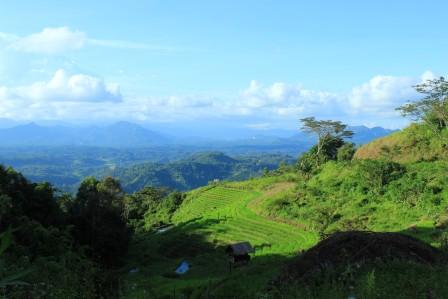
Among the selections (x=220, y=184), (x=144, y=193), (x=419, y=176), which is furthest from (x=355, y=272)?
(x=144, y=193)

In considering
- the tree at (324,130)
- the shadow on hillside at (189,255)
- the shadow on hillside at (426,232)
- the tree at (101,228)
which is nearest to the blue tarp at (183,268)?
the shadow on hillside at (189,255)

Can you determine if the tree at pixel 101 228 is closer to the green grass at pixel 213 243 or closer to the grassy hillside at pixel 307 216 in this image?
the grassy hillside at pixel 307 216

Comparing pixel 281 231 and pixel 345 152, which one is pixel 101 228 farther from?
pixel 345 152

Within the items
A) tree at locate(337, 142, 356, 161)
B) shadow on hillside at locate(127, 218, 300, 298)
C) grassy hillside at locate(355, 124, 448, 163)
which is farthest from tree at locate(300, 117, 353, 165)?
shadow on hillside at locate(127, 218, 300, 298)

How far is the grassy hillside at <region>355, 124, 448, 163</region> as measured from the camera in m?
51.0

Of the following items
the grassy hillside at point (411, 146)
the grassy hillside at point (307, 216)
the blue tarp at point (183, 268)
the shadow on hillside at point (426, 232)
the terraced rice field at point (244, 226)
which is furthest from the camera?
the grassy hillside at point (411, 146)

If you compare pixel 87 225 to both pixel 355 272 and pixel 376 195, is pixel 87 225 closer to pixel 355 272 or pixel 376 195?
pixel 376 195

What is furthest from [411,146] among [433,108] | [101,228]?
[101,228]

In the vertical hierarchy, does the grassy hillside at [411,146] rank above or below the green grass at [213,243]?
above

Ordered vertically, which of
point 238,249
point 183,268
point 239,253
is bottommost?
point 183,268

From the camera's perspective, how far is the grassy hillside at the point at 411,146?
51.0 metres

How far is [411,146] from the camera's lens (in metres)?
55.2

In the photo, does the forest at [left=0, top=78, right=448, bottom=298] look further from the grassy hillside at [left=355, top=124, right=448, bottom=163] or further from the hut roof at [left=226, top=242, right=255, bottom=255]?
the hut roof at [left=226, top=242, right=255, bottom=255]

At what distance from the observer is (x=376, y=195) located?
4238 cm
